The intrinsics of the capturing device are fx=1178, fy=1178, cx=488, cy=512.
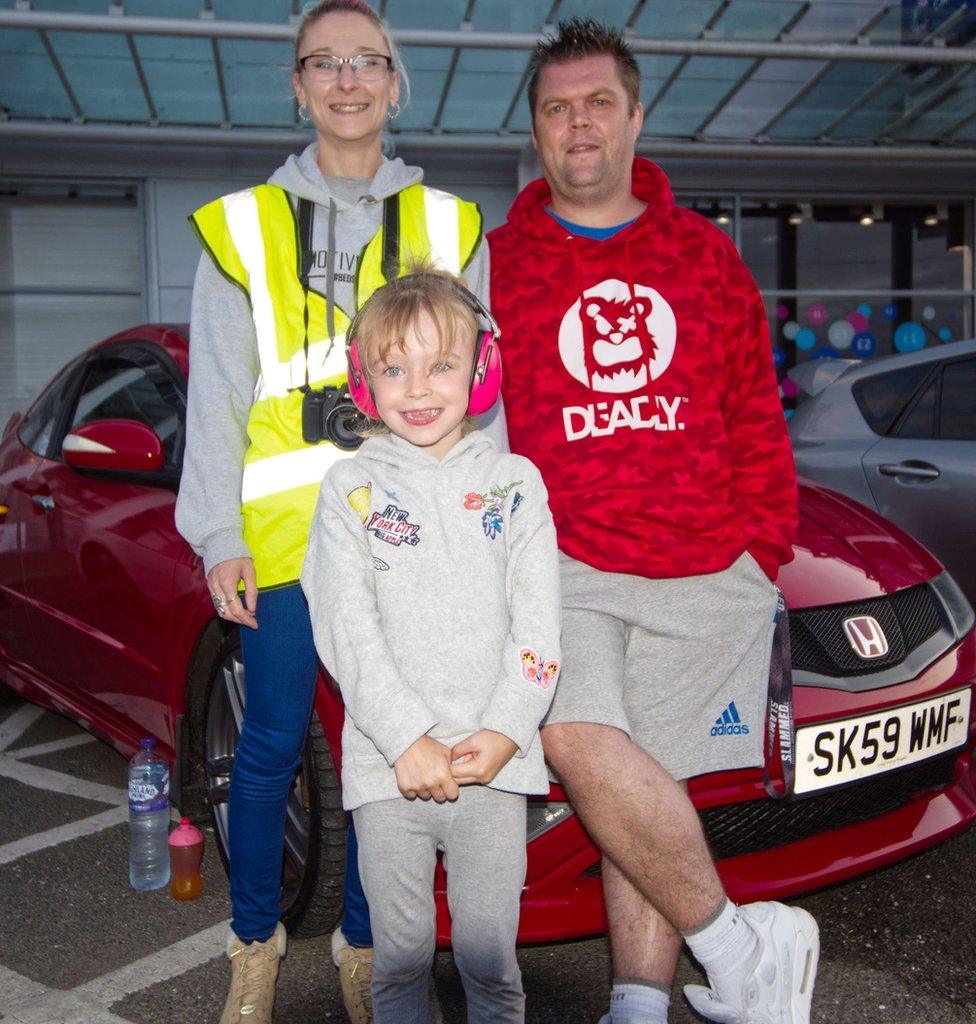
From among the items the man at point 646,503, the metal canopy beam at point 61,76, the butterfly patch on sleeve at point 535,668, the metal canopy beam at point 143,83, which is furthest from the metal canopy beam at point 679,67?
the butterfly patch on sleeve at point 535,668

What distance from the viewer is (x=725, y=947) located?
2043 millimetres

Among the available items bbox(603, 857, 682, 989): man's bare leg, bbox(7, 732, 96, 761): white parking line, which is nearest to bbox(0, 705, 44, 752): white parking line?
bbox(7, 732, 96, 761): white parking line

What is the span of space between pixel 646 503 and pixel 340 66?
3.21 ft

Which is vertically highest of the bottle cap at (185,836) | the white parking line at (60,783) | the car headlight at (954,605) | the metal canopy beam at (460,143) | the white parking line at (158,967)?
the metal canopy beam at (460,143)

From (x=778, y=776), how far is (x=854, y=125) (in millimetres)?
9055

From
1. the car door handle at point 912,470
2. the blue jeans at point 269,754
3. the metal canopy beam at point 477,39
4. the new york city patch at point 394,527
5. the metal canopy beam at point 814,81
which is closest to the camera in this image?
the new york city patch at point 394,527

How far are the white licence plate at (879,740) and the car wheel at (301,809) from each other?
0.95 m

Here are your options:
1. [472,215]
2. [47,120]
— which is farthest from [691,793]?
[47,120]

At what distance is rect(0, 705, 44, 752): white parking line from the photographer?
4492mm

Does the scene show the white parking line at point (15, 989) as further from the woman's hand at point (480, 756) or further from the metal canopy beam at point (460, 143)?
the metal canopy beam at point (460, 143)

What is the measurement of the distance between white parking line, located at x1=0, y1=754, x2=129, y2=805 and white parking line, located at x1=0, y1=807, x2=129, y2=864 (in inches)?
4.9

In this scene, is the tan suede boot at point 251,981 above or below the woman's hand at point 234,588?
below

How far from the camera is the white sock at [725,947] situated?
2.04 m

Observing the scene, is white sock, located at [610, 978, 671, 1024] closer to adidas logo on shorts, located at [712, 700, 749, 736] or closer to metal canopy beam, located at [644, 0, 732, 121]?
adidas logo on shorts, located at [712, 700, 749, 736]
